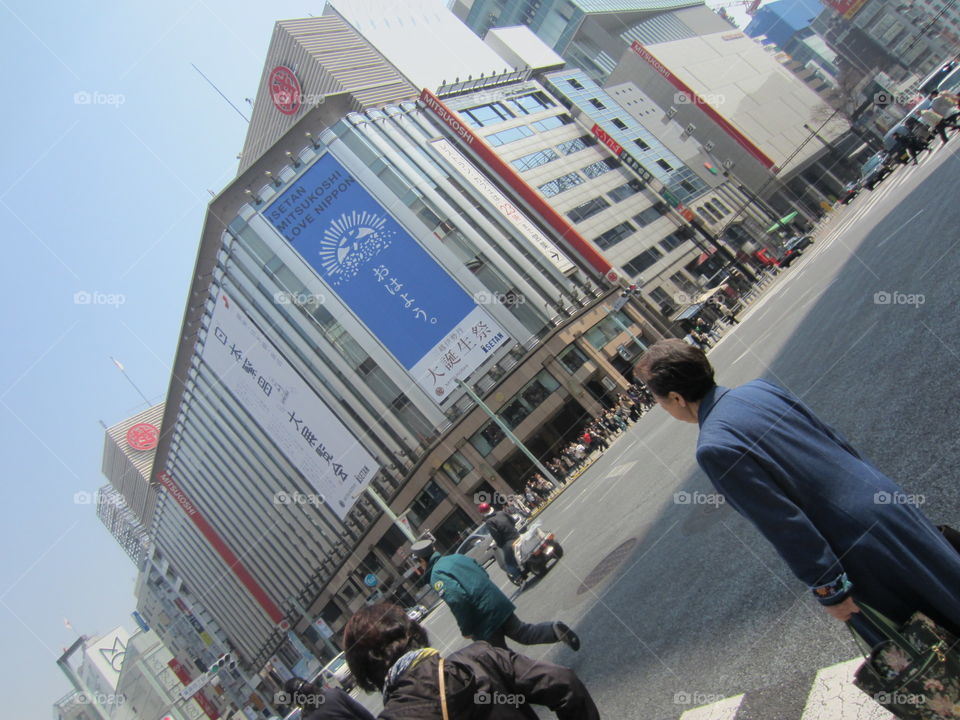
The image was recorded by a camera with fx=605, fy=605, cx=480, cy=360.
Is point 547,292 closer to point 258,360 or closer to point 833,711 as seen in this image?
point 258,360

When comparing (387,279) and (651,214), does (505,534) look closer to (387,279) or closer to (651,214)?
(387,279)

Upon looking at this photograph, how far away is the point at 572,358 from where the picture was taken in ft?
135

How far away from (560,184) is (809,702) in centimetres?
5099

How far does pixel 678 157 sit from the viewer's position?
7194cm

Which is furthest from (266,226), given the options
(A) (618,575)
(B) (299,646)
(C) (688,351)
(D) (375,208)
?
(C) (688,351)

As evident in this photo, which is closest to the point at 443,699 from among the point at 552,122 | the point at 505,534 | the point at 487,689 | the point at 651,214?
the point at 487,689

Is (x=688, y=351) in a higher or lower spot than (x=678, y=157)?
lower

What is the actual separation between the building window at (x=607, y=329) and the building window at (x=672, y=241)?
618 inches

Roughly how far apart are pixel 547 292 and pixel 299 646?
4150 cm

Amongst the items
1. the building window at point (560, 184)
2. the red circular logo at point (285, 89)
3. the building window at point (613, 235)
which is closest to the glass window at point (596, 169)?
the building window at point (560, 184)

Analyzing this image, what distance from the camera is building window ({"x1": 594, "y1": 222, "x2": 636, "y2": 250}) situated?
163 feet

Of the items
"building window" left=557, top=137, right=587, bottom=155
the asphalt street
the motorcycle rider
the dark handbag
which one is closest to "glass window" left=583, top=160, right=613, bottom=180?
"building window" left=557, top=137, right=587, bottom=155

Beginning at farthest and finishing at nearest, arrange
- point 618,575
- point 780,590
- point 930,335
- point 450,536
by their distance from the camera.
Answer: point 450,536, point 618,575, point 930,335, point 780,590

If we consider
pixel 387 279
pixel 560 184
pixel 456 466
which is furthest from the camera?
pixel 560 184
